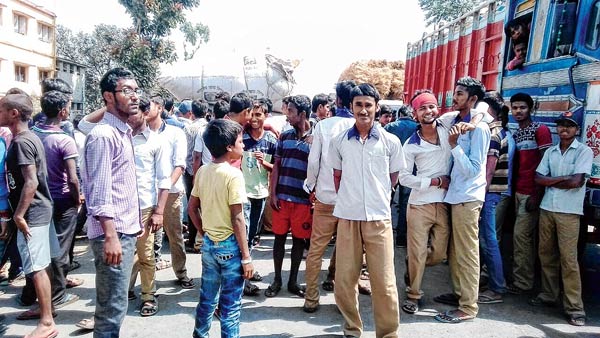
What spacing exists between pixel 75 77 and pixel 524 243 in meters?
32.9

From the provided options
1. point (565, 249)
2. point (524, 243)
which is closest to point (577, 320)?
point (565, 249)

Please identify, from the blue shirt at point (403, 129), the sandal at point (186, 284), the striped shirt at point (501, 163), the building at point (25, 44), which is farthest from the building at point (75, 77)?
the striped shirt at point (501, 163)

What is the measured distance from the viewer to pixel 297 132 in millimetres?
4039

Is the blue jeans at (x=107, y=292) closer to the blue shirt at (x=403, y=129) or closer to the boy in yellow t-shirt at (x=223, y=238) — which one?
the boy in yellow t-shirt at (x=223, y=238)

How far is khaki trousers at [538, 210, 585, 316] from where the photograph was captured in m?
3.70

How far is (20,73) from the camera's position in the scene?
23781 millimetres

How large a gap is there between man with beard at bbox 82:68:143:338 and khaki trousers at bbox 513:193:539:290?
3459 mm

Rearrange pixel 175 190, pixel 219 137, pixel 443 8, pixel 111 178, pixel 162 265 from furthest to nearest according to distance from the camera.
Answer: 1. pixel 443 8
2. pixel 162 265
3. pixel 175 190
4. pixel 219 137
5. pixel 111 178

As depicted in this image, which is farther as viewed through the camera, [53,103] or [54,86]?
[54,86]

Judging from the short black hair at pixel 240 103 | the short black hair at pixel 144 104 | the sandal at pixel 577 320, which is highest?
the short black hair at pixel 240 103

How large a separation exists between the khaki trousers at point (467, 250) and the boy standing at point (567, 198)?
2.30 ft

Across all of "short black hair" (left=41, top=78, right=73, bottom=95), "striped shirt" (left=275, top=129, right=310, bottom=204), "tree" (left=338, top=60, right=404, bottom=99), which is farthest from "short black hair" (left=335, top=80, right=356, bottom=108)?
"tree" (left=338, top=60, right=404, bottom=99)

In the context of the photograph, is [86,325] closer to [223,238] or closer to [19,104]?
[223,238]

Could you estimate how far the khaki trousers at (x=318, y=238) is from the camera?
143 inches
